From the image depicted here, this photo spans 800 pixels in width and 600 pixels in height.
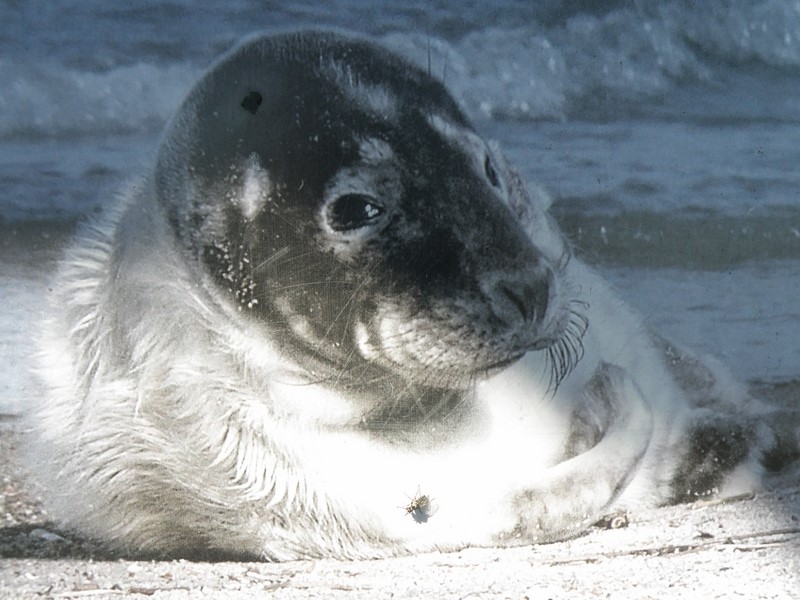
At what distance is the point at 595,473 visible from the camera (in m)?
2.48

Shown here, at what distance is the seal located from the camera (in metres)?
2.13

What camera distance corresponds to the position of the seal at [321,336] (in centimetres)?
213

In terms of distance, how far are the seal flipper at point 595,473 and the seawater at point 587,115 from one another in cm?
23

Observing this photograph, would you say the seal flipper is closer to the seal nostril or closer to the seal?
the seal

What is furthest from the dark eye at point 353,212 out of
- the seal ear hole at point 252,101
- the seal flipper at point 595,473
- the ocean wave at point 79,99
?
the seal flipper at point 595,473

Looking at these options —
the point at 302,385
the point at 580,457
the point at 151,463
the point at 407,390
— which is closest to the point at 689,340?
the point at 580,457

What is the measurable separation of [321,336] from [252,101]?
0.59 m

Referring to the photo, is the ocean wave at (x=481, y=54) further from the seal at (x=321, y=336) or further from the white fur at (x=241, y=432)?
the white fur at (x=241, y=432)

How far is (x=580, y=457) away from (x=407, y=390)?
0.54 metres

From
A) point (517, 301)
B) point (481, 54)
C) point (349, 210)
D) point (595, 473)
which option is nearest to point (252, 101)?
point (349, 210)

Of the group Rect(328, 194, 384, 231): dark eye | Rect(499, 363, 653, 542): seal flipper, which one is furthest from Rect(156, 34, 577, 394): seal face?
Rect(499, 363, 653, 542): seal flipper

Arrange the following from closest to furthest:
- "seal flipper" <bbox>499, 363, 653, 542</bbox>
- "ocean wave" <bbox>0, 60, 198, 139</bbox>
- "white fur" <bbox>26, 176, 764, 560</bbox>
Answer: "ocean wave" <bbox>0, 60, 198, 139</bbox> < "white fur" <bbox>26, 176, 764, 560</bbox> < "seal flipper" <bbox>499, 363, 653, 542</bbox>

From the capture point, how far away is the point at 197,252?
217 cm

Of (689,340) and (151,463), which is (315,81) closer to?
(151,463)
